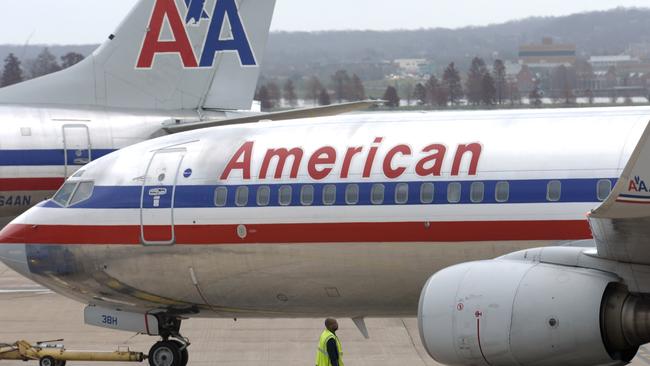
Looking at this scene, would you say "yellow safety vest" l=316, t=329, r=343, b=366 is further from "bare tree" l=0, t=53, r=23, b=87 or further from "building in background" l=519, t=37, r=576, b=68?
"building in background" l=519, t=37, r=576, b=68

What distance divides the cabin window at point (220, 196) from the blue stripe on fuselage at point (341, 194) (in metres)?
0.05

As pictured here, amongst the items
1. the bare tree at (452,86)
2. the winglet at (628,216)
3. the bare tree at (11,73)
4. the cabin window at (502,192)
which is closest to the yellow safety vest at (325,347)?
the cabin window at (502,192)

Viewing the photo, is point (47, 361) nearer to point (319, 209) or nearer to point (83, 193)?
point (83, 193)

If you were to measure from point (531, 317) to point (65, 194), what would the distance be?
8.11 meters

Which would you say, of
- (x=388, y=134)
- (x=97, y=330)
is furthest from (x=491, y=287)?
(x=97, y=330)

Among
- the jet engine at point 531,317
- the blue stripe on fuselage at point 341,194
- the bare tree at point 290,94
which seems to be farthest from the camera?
the bare tree at point 290,94

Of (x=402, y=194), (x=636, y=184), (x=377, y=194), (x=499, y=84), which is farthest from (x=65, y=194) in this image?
(x=499, y=84)

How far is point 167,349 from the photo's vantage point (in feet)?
64.9

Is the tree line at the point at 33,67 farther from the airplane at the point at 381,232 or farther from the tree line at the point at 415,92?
the airplane at the point at 381,232

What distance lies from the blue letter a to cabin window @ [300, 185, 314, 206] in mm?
13958

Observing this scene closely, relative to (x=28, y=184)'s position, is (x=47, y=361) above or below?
below

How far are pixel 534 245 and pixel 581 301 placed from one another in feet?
6.32

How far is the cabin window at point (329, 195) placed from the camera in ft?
59.9

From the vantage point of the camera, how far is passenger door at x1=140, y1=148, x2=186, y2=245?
19156mm
